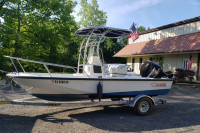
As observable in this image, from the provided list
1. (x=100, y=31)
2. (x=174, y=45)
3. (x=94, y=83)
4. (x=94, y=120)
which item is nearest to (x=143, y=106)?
(x=94, y=120)

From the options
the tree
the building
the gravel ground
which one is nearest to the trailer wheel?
the gravel ground

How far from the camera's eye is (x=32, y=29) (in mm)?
15375

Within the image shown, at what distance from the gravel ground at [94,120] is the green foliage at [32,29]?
30.7 feet

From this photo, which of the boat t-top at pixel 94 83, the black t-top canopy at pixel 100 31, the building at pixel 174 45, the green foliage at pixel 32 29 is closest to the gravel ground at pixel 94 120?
the boat t-top at pixel 94 83

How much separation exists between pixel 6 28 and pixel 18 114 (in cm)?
1086

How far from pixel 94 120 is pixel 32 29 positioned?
42.3 feet

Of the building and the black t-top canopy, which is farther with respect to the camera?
the building

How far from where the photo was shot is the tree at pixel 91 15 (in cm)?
3428

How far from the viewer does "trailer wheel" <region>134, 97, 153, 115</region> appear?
18.7 ft

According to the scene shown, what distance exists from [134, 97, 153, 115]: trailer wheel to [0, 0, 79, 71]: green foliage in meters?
11.7

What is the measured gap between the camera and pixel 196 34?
14.8m

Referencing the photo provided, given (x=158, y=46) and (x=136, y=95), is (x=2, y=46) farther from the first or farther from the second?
(x=158, y=46)

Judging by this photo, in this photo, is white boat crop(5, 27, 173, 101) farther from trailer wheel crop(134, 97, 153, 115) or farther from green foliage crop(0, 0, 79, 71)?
green foliage crop(0, 0, 79, 71)

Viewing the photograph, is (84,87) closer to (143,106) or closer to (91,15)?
(143,106)
